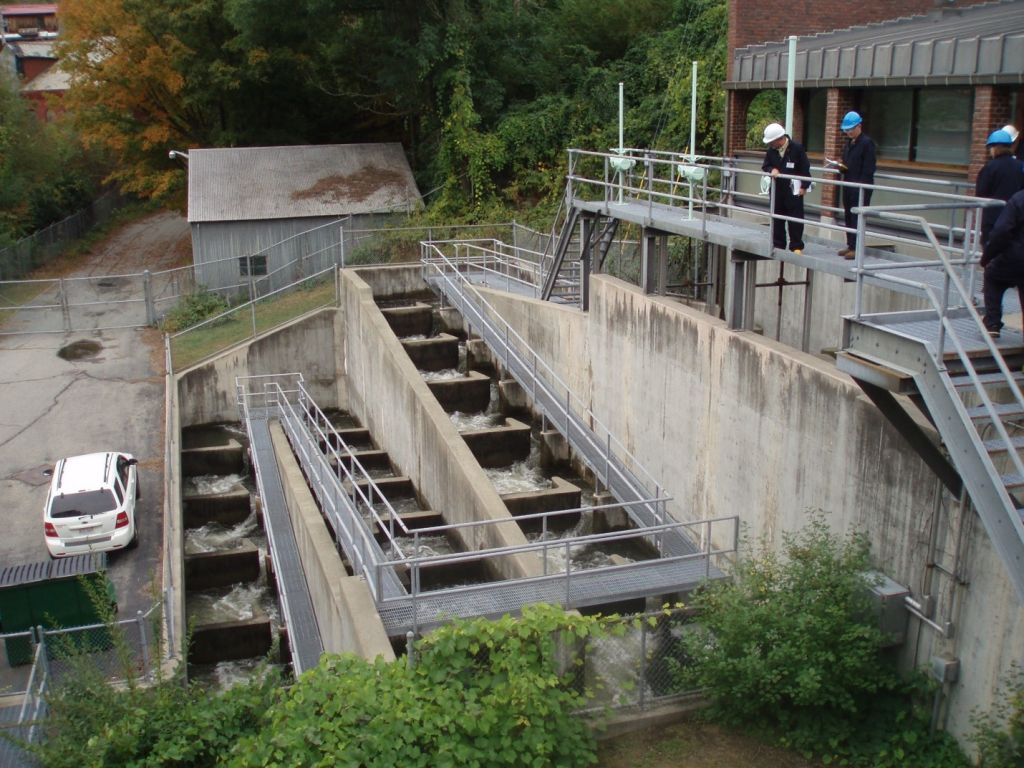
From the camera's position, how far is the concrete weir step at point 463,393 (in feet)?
71.4

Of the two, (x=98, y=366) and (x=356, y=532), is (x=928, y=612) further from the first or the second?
(x=98, y=366)

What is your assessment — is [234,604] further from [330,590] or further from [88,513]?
[330,590]

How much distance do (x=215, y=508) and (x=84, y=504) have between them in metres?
4.09

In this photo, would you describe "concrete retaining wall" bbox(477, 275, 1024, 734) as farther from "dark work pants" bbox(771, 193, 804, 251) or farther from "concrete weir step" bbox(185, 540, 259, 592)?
"concrete weir step" bbox(185, 540, 259, 592)

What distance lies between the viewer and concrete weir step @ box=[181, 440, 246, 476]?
2330cm

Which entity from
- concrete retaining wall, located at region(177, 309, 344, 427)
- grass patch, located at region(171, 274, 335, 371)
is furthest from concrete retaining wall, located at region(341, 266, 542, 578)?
grass patch, located at region(171, 274, 335, 371)

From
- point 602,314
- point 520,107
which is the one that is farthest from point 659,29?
point 602,314

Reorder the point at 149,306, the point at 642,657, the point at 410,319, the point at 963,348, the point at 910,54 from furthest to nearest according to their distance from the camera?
1. the point at 149,306
2. the point at 410,319
3. the point at 910,54
4. the point at 642,657
5. the point at 963,348

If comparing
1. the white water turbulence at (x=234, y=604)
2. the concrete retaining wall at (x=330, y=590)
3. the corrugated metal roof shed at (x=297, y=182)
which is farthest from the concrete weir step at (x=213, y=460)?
the corrugated metal roof shed at (x=297, y=182)

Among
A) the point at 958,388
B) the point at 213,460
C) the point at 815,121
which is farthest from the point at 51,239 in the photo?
the point at 958,388

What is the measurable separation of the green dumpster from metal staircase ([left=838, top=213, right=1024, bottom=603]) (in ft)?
36.4

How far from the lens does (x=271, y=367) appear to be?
26.6m

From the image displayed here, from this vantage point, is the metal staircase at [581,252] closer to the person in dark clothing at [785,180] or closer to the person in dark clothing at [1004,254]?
the person in dark clothing at [785,180]

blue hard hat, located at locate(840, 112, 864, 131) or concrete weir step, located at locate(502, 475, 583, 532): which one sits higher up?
blue hard hat, located at locate(840, 112, 864, 131)
